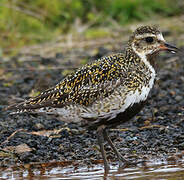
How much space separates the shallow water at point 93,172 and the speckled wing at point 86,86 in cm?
78

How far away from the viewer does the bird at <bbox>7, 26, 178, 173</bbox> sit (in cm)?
609

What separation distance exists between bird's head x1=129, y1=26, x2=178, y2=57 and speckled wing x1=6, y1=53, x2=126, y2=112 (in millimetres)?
281

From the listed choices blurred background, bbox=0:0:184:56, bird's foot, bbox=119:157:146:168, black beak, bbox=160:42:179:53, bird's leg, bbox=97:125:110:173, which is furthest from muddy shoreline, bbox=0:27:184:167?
blurred background, bbox=0:0:184:56

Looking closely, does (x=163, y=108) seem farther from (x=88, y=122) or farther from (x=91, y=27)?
(x=91, y=27)

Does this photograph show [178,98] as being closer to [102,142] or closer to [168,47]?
[168,47]

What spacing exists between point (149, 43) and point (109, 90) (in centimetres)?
85

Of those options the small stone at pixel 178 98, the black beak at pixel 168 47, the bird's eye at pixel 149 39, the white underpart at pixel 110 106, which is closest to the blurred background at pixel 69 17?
the small stone at pixel 178 98

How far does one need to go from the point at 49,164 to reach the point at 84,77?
1.18 metres

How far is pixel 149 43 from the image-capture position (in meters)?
6.43

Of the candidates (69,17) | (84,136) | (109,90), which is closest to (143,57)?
(109,90)

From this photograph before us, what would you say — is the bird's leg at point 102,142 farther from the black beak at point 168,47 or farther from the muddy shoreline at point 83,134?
the black beak at point 168,47

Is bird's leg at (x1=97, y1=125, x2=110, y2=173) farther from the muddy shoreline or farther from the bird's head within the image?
the bird's head

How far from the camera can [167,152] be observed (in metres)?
6.57

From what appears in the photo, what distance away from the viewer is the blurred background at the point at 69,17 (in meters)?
13.0
